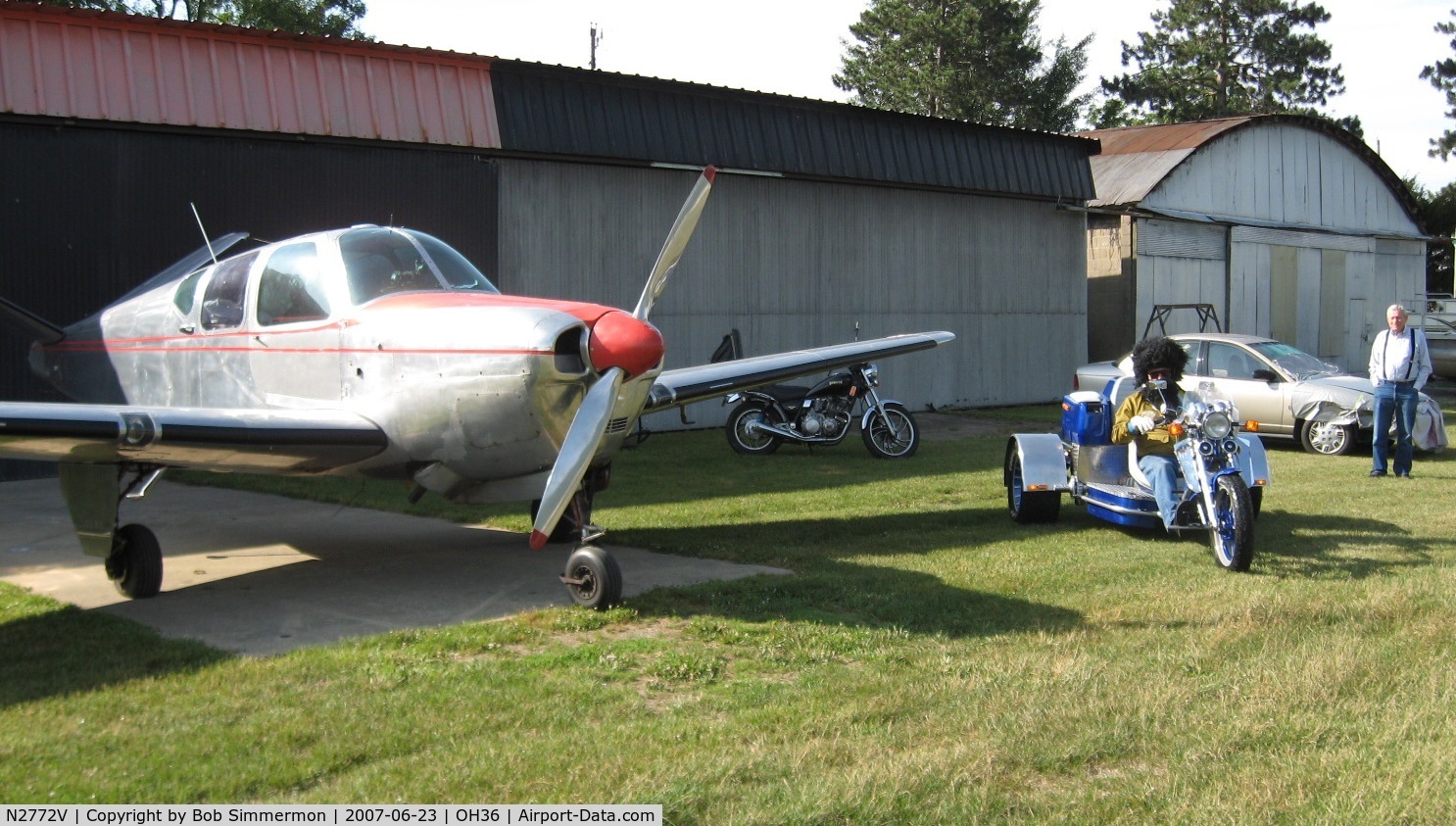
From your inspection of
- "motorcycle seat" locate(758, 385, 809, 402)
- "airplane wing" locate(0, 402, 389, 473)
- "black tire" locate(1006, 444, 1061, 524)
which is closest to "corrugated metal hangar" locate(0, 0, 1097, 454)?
"motorcycle seat" locate(758, 385, 809, 402)

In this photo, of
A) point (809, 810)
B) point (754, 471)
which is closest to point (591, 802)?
point (809, 810)

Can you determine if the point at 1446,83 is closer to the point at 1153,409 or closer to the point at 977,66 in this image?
the point at 977,66

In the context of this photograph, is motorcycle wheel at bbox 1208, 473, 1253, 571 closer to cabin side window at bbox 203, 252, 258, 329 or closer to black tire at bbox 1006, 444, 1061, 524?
black tire at bbox 1006, 444, 1061, 524

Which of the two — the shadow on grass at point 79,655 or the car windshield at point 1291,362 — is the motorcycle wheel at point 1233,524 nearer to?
the shadow on grass at point 79,655

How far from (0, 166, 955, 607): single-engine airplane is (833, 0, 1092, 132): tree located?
4548cm

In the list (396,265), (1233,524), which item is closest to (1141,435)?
(1233,524)

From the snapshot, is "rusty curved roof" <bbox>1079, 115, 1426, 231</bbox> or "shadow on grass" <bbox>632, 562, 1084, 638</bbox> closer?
"shadow on grass" <bbox>632, 562, 1084, 638</bbox>

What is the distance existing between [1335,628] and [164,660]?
5827 mm

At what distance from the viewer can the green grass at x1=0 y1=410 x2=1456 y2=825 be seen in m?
4.12

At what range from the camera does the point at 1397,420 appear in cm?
1255

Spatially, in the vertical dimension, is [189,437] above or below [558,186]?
below

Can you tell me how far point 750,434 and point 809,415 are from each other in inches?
30.5

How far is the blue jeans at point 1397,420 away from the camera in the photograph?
40.9 ft

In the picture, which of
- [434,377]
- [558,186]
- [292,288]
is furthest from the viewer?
[558,186]
